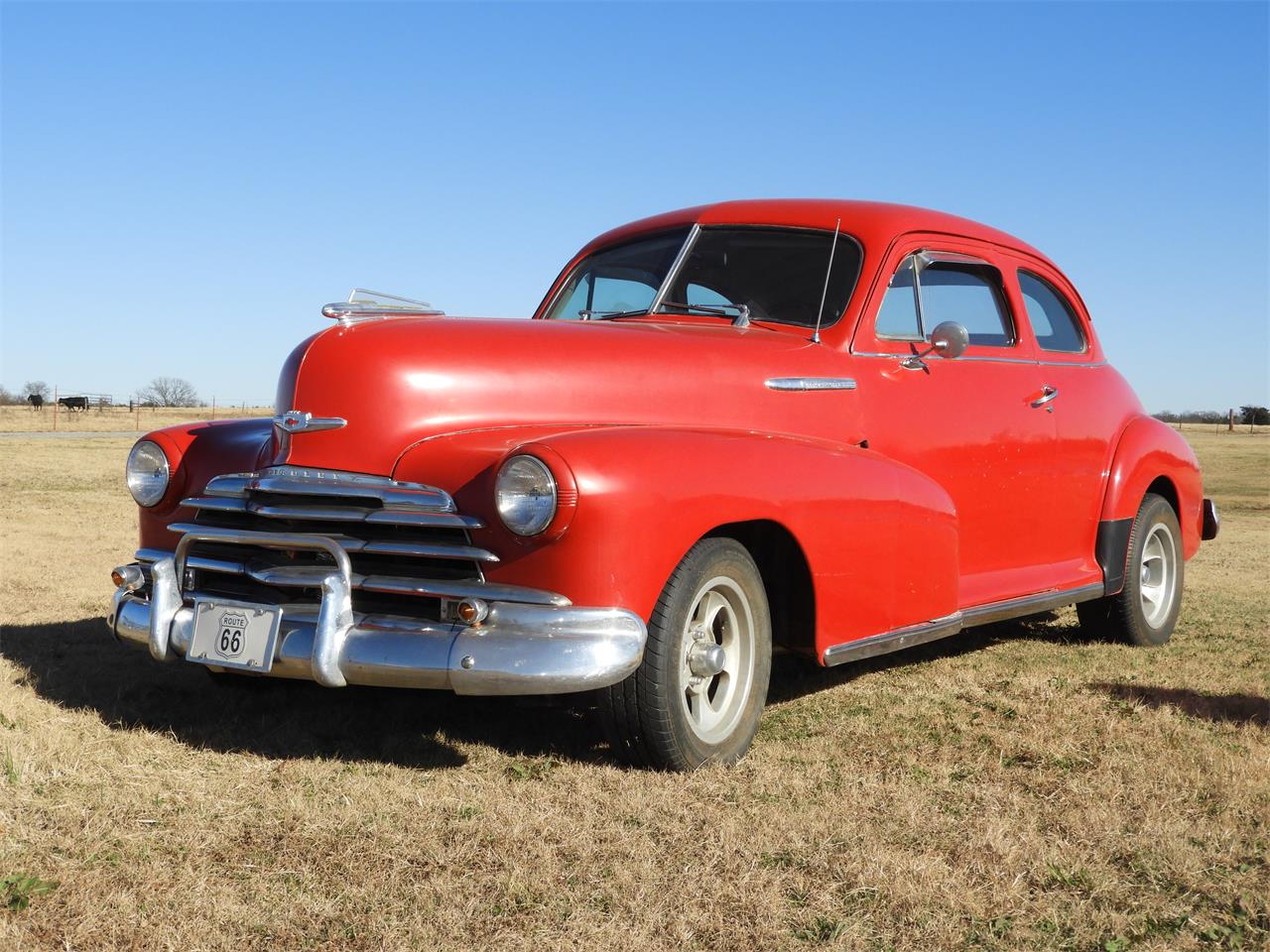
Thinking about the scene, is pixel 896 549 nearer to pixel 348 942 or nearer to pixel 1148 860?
pixel 1148 860

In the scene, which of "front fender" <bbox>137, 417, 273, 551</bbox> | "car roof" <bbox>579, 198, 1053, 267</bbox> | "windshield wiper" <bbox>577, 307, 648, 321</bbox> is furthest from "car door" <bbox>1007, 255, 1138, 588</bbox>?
"front fender" <bbox>137, 417, 273, 551</bbox>

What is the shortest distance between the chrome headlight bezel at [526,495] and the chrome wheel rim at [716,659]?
554mm

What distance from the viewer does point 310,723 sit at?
431cm

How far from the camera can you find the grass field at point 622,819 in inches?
104

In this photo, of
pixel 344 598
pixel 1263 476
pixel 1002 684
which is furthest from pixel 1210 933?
pixel 1263 476

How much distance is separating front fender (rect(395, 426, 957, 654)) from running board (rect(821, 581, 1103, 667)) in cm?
4

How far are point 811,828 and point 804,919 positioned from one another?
54 cm

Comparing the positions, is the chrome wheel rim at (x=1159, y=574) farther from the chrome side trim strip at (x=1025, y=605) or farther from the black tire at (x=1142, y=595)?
the chrome side trim strip at (x=1025, y=605)

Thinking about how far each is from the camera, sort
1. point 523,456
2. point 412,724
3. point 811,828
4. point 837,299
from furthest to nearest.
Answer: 1. point 837,299
2. point 412,724
3. point 523,456
4. point 811,828

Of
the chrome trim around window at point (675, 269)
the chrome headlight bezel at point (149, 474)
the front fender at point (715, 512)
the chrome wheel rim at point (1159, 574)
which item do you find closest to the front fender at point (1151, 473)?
the chrome wheel rim at point (1159, 574)

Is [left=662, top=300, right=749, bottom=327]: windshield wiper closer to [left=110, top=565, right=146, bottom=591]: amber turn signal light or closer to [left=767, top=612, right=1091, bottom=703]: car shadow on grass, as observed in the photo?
[left=767, top=612, right=1091, bottom=703]: car shadow on grass

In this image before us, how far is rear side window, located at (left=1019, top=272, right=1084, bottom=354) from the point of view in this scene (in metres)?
5.88

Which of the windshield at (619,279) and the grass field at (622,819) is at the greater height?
the windshield at (619,279)

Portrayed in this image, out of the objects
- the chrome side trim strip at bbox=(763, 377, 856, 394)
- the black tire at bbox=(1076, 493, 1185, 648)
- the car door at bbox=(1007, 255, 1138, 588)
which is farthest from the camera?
Result: the black tire at bbox=(1076, 493, 1185, 648)
